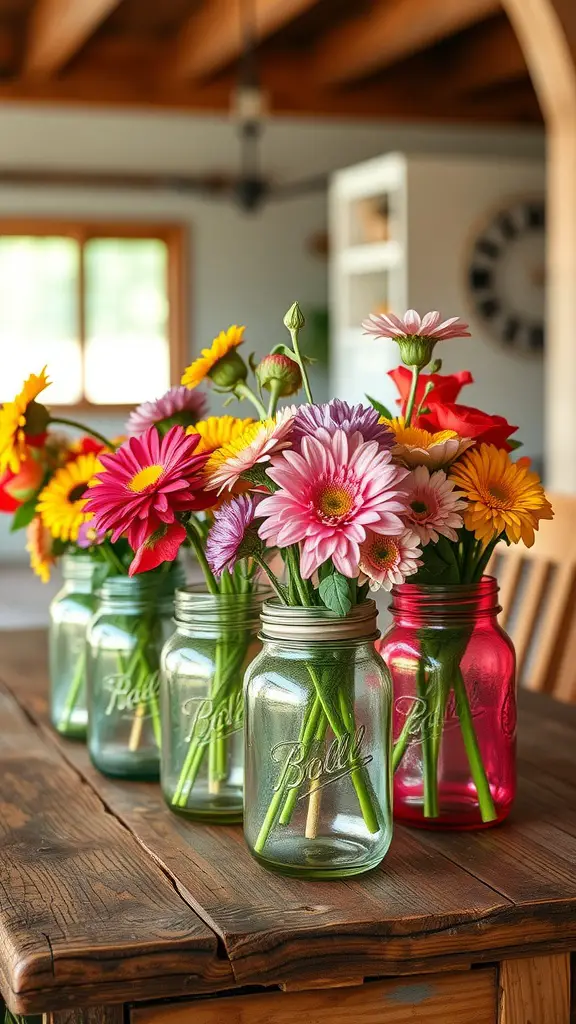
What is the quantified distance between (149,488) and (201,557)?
12cm

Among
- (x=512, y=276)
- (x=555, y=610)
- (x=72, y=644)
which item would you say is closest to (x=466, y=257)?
(x=512, y=276)

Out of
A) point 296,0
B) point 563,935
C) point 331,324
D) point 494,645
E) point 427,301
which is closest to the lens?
point 563,935

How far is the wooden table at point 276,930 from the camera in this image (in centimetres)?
80

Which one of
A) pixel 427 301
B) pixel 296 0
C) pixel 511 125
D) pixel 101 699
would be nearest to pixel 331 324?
pixel 427 301

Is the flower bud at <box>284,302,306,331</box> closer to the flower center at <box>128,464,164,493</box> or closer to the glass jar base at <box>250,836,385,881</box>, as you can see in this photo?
the flower center at <box>128,464,164,493</box>

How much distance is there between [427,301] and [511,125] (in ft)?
6.33

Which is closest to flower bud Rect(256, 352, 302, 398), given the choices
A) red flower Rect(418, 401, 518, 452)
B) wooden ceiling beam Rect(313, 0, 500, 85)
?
red flower Rect(418, 401, 518, 452)

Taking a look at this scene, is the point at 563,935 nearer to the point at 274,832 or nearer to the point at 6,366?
the point at 274,832

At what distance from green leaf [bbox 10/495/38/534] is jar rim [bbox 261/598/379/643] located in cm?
44

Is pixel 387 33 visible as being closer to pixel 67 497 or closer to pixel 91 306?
pixel 91 306

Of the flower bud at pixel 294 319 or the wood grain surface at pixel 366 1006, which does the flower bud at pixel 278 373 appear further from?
the wood grain surface at pixel 366 1006

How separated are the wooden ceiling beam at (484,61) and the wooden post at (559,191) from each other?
2.96 meters

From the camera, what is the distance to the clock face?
7.80 metres

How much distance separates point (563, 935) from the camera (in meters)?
0.88
